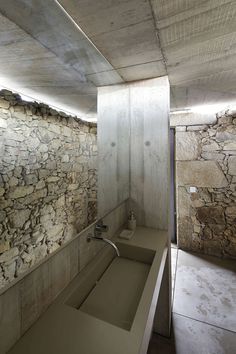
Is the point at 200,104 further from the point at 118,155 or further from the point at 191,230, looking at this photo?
the point at 191,230

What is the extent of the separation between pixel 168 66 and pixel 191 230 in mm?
2529

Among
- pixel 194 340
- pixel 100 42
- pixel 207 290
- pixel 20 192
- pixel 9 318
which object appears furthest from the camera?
pixel 207 290

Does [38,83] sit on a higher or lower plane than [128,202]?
higher

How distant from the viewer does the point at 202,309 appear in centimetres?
190

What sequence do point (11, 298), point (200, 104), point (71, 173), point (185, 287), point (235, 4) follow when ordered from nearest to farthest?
point (11, 298), point (235, 4), point (71, 173), point (185, 287), point (200, 104)

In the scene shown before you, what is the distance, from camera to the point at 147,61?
4.52 ft

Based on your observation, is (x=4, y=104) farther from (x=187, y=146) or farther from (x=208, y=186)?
(x=208, y=186)

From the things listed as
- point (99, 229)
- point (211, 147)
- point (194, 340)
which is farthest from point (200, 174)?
point (99, 229)

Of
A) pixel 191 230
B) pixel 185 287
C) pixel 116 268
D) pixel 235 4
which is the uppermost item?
pixel 235 4

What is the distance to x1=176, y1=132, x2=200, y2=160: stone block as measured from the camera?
2893 mm

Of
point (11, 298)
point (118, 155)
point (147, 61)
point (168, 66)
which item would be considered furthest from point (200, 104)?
point (11, 298)

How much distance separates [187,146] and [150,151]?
1534mm

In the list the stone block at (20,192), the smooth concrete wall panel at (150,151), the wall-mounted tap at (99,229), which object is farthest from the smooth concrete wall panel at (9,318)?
the smooth concrete wall panel at (150,151)

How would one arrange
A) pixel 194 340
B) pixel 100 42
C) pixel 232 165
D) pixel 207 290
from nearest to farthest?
1. pixel 100 42
2. pixel 194 340
3. pixel 207 290
4. pixel 232 165
